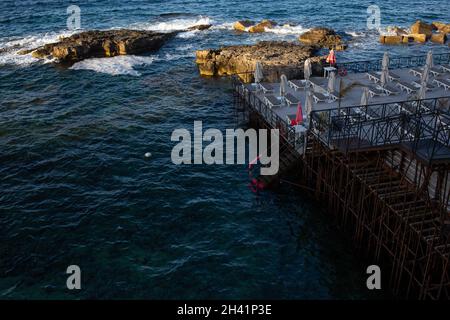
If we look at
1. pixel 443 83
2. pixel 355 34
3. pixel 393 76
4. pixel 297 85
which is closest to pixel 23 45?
pixel 297 85

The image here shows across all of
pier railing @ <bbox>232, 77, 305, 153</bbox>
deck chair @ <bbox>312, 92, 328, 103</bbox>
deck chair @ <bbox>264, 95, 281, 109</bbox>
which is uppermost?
deck chair @ <bbox>312, 92, 328, 103</bbox>

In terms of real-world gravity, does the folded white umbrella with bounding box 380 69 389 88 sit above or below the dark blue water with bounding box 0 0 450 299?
above

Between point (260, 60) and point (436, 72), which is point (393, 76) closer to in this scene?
point (436, 72)

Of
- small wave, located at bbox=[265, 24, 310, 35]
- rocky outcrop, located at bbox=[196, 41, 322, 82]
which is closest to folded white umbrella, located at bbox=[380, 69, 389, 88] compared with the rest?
rocky outcrop, located at bbox=[196, 41, 322, 82]

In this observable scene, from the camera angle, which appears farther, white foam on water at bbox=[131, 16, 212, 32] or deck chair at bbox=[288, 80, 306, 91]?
white foam on water at bbox=[131, 16, 212, 32]

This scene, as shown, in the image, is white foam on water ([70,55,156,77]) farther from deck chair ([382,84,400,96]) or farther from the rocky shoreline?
deck chair ([382,84,400,96])

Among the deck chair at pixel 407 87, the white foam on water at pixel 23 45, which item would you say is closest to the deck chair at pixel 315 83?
the deck chair at pixel 407 87

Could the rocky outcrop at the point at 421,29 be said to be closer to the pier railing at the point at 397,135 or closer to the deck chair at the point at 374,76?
the deck chair at the point at 374,76
